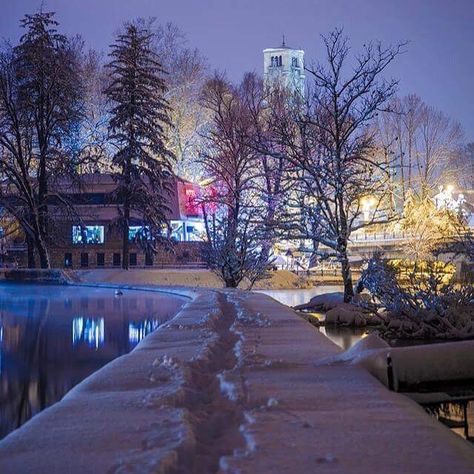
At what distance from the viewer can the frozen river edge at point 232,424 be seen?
4.53 metres

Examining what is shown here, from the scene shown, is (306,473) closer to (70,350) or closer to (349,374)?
(349,374)

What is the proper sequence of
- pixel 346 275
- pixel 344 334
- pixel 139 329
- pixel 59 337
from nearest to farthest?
pixel 59 337 → pixel 139 329 → pixel 344 334 → pixel 346 275

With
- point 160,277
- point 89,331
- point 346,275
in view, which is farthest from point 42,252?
point 89,331

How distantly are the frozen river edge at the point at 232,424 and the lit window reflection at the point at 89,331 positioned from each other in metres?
5.94

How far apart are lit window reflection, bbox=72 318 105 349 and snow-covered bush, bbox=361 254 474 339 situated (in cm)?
774

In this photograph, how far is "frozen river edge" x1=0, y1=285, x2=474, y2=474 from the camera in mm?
4531

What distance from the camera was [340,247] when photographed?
2502 cm

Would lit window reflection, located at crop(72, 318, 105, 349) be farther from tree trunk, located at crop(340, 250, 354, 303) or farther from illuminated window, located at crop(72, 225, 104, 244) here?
illuminated window, located at crop(72, 225, 104, 244)

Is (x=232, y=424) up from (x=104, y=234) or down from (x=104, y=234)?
down

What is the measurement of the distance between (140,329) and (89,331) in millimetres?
1170

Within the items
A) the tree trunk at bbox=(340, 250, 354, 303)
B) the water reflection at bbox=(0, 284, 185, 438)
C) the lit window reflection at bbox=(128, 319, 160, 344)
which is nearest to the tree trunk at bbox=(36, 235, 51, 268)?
the water reflection at bbox=(0, 284, 185, 438)

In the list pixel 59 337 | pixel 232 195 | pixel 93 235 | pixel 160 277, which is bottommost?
pixel 59 337

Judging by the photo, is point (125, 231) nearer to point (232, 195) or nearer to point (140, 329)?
point (232, 195)

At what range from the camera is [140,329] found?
53.6 ft
